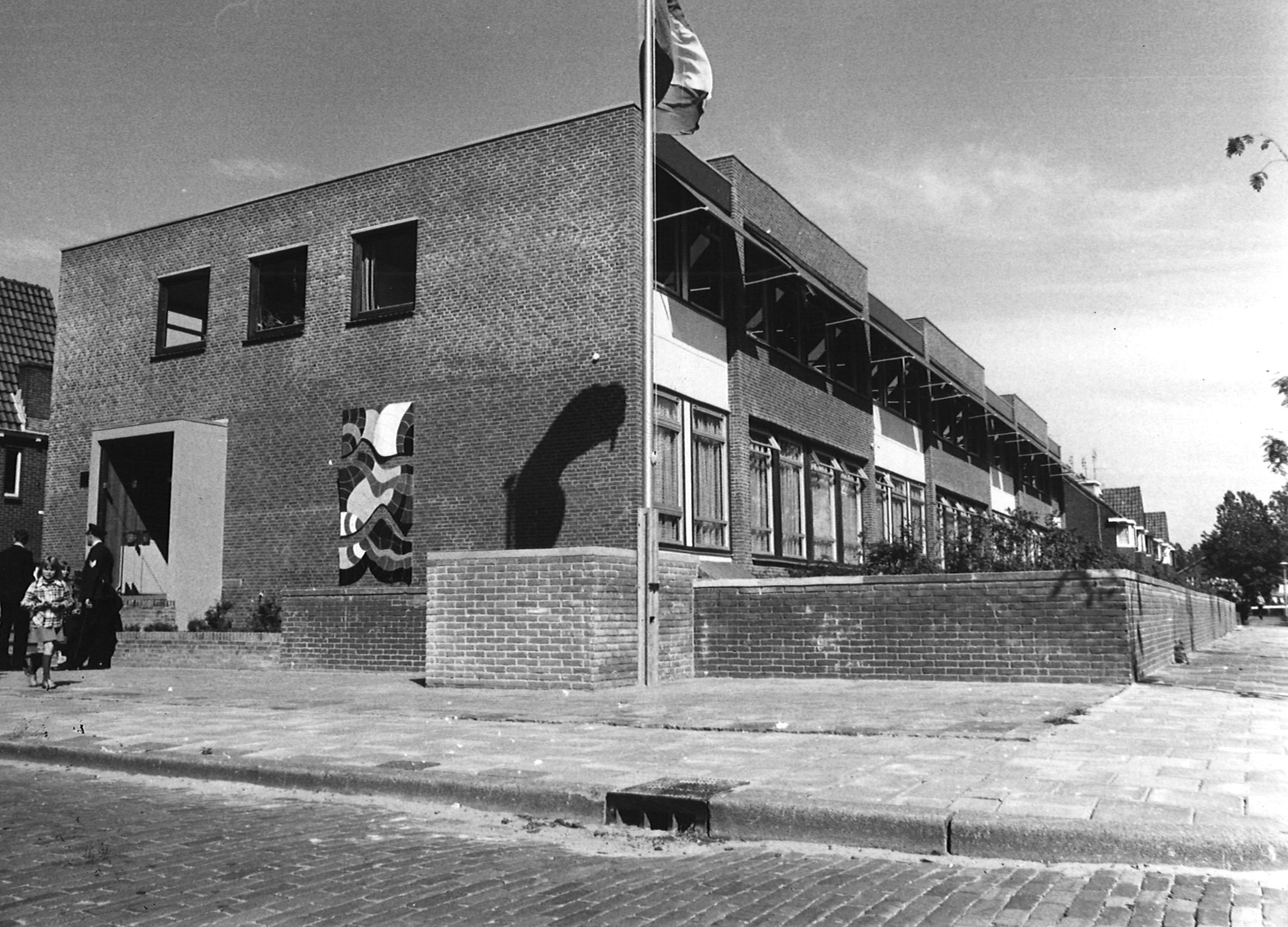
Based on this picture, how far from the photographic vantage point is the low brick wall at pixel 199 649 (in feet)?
55.9

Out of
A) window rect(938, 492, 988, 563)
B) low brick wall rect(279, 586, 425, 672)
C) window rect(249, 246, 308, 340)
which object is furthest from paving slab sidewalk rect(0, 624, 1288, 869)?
window rect(249, 246, 308, 340)

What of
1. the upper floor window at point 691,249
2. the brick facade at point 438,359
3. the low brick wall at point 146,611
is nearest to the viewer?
the brick facade at point 438,359

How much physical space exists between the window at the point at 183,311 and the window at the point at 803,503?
35.7 ft

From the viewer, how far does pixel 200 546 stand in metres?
20.1

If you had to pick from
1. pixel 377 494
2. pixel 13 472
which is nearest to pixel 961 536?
pixel 377 494

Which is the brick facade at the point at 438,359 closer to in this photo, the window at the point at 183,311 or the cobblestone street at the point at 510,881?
the window at the point at 183,311

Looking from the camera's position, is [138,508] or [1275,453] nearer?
[1275,453]

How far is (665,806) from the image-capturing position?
599 centimetres

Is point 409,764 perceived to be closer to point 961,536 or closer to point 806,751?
point 806,751

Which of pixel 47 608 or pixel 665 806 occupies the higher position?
pixel 47 608

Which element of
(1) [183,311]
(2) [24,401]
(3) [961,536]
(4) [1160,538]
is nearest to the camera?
(3) [961,536]

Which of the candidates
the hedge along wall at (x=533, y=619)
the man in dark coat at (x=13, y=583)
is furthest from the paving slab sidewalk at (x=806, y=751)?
the man in dark coat at (x=13, y=583)

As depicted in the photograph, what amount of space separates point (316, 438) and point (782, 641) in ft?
30.9

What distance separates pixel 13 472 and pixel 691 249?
2121 centimetres
